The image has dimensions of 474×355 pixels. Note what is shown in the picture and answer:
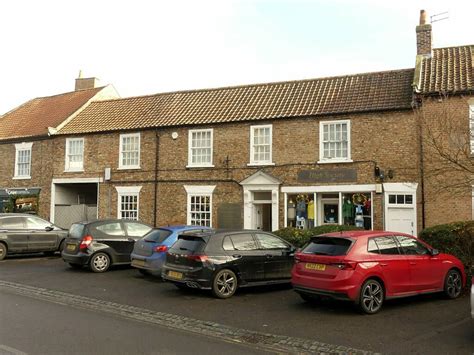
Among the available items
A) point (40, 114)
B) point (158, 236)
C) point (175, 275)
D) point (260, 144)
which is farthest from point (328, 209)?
point (40, 114)

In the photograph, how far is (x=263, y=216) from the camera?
21.1 meters

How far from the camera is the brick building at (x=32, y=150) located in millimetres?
25953

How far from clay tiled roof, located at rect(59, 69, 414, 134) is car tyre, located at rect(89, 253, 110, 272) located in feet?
29.3

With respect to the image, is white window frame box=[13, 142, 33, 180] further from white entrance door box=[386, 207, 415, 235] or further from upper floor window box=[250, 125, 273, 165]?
white entrance door box=[386, 207, 415, 235]

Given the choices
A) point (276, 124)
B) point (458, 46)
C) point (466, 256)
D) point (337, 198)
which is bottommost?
point (466, 256)

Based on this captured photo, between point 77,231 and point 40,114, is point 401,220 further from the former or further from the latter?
point 40,114

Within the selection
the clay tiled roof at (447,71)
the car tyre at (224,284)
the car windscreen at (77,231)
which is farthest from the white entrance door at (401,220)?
the car windscreen at (77,231)

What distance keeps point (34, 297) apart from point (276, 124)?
493 inches

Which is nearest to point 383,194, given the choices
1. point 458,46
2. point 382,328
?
point 458,46

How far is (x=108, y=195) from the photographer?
24078mm

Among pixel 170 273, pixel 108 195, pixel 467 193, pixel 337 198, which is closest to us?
pixel 170 273

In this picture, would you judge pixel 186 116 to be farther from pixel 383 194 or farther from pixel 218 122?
pixel 383 194

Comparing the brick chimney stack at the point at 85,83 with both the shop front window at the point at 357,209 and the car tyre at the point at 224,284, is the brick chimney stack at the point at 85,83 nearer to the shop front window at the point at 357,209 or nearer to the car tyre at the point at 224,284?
the shop front window at the point at 357,209

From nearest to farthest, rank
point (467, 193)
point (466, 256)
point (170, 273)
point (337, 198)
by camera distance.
→ point (170, 273) → point (466, 256) → point (467, 193) → point (337, 198)
